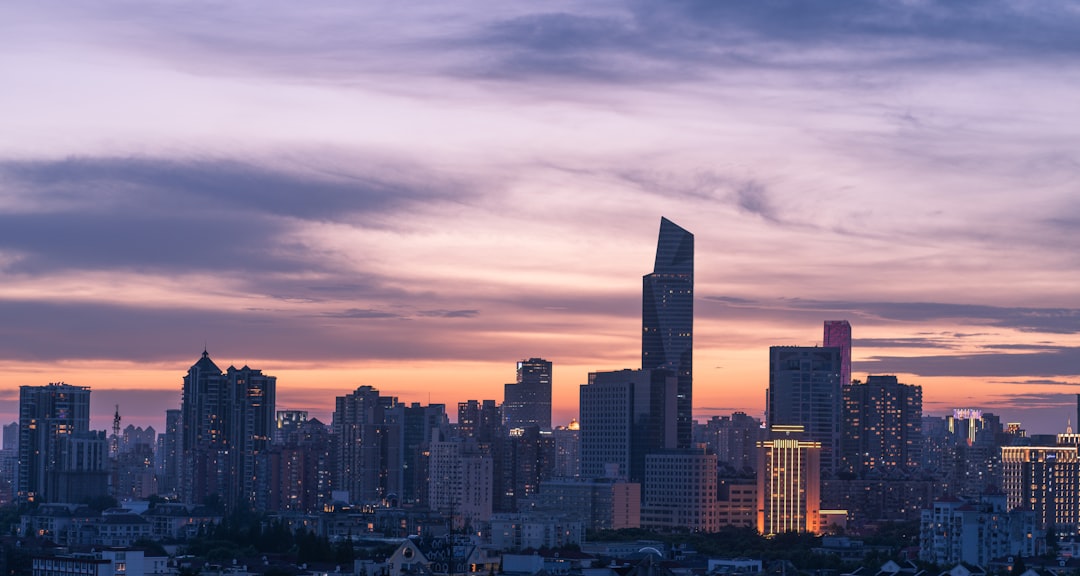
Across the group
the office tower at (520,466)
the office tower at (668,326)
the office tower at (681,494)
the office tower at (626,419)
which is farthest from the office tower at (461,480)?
the office tower at (668,326)

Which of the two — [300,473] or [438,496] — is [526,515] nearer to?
[438,496]

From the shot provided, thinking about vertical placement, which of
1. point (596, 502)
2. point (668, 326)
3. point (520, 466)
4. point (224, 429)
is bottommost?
point (596, 502)

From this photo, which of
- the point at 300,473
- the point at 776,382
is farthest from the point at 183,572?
the point at 776,382

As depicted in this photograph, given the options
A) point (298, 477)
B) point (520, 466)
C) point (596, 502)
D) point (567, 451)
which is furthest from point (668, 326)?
point (596, 502)

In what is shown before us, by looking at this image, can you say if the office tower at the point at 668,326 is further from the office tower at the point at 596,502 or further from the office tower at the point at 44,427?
the office tower at the point at 44,427

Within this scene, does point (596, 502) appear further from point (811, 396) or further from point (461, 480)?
point (811, 396)
